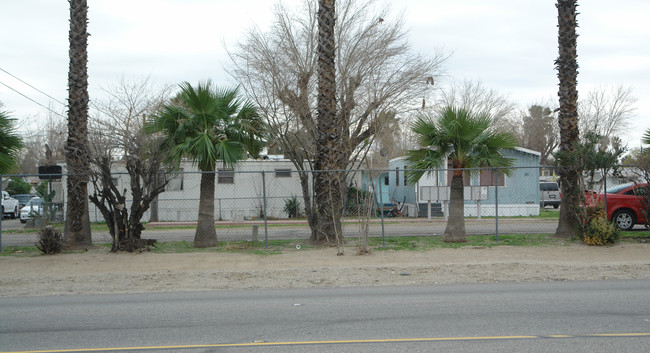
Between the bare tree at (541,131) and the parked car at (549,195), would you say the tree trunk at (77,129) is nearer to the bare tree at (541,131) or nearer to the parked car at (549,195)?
the parked car at (549,195)

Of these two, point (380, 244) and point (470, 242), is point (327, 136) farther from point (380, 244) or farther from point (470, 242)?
point (470, 242)

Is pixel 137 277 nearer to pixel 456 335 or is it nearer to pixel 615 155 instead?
pixel 456 335

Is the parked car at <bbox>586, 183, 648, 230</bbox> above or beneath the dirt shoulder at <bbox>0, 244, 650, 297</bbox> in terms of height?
above

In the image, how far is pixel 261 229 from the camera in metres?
21.2

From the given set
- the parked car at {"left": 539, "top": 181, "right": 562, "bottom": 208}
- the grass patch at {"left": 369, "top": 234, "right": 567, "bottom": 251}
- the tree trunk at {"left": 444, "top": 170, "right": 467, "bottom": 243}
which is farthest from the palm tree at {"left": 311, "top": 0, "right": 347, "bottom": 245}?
the parked car at {"left": 539, "top": 181, "right": 562, "bottom": 208}

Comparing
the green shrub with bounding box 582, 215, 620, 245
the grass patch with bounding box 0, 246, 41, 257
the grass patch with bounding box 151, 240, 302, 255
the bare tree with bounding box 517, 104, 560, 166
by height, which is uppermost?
the bare tree with bounding box 517, 104, 560, 166

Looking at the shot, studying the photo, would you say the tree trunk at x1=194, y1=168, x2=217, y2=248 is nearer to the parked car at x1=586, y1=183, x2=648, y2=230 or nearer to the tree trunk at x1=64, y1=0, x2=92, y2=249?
the tree trunk at x1=64, y1=0, x2=92, y2=249

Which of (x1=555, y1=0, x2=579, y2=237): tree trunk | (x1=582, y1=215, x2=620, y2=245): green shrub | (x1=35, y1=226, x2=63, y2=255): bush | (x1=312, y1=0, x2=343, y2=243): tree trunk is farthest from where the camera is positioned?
(x1=555, y1=0, x2=579, y2=237): tree trunk

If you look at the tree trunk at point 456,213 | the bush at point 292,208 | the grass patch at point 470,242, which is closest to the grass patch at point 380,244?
the grass patch at point 470,242

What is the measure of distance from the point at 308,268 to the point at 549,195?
26.2 m

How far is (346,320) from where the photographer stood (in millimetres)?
7340

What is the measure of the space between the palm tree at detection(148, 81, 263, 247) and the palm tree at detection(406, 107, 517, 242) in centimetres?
462

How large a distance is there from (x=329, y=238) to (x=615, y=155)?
7.95 metres

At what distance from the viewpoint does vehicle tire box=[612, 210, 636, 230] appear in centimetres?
1788
